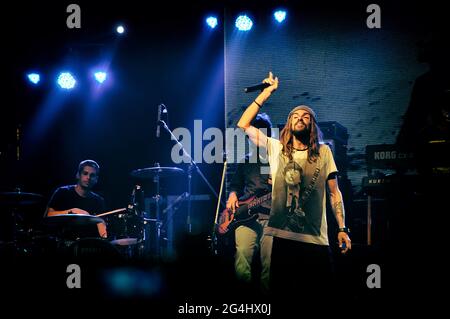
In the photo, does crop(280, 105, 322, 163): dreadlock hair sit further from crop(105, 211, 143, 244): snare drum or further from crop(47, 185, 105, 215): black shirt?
crop(47, 185, 105, 215): black shirt

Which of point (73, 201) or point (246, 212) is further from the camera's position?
point (73, 201)

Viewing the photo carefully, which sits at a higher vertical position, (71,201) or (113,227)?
(71,201)

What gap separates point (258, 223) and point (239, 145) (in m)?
1.96

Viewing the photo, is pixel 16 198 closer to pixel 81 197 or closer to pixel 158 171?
pixel 81 197

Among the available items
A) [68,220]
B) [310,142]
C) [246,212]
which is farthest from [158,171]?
[310,142]

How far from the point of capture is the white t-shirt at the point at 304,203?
3118 millimetres

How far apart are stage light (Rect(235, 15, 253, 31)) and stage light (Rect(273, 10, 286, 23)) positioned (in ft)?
1.15

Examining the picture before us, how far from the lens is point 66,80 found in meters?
6.54

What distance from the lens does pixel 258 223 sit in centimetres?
402

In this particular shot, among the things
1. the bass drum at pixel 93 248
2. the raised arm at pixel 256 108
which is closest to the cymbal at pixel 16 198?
the bass drum at pixel 93 248

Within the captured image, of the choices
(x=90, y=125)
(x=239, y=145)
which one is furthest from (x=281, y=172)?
(x=90, y=125)

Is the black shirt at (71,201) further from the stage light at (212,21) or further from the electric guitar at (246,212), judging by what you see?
the stage light at (212,21)

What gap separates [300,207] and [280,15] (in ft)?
12.2
